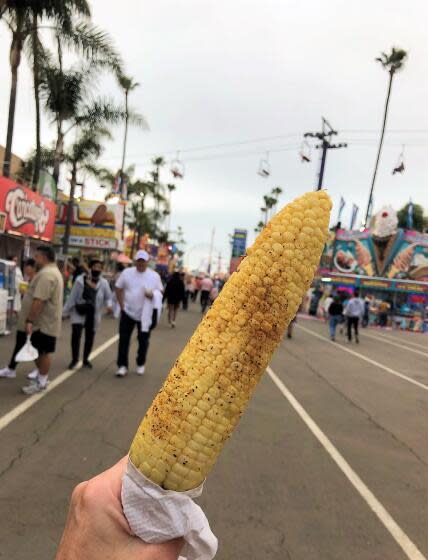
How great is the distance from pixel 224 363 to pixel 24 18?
16.6 m

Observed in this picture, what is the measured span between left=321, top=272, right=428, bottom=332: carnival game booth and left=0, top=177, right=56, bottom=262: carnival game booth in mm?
19586

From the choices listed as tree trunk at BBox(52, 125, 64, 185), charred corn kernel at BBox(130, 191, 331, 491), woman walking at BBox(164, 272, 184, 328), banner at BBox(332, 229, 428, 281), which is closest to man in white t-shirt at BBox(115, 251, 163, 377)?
charred corn kernel at BBox(130, 191, 331, 491)

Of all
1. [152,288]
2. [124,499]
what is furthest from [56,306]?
[124,499]

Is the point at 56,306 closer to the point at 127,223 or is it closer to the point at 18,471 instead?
the point at 18,471

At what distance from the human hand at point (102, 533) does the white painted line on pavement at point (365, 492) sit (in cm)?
266

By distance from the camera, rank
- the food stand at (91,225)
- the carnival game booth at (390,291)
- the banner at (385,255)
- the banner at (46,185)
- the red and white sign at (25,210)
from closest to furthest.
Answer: the red and white sign at (25,210), the banner at (46,185), the food stand at (91,225), the carnival game booth at (390,291), the banner at (385,255)

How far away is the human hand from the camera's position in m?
1.04

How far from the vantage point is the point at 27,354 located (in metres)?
5.54

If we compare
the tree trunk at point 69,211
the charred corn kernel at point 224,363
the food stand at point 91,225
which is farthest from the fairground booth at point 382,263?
the charred corn kernel at point 224,363

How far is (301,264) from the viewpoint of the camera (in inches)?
46.3

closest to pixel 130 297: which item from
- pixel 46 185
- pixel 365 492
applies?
pixel 365 492

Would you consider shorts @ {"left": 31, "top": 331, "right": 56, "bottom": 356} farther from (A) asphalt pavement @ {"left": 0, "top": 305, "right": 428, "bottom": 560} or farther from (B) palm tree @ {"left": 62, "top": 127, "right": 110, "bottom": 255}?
(B) palm tree @ {"left": 62, "top": 127, "right": 110, "bottom": 255}

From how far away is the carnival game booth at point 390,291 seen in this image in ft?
103

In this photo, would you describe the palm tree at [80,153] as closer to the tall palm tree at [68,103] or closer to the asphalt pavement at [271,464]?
the tall palm tree at [68,103]
